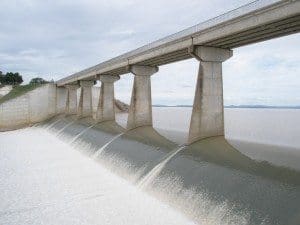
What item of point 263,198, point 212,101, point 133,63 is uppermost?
point 133,63

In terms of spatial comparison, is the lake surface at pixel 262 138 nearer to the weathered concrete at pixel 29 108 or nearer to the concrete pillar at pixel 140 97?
the concrete pillar at pixel 140 97

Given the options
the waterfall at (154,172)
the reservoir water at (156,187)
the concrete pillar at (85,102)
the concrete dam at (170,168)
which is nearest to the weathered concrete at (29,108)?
the concrete pillar at (85,102)

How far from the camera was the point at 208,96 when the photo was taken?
22938 millimetres

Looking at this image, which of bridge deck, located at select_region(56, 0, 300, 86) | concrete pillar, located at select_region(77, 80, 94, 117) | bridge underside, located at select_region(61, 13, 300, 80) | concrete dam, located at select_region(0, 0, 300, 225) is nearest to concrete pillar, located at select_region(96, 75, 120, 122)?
concrete pillar, located at select_region(77, 80, 94, 117)

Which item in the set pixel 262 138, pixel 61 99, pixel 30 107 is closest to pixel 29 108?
pixel 30 107

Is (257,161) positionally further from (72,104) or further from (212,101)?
(72,104)

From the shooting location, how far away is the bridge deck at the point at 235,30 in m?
15.8

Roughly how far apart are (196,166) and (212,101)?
7.22 meters

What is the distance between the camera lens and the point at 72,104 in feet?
193

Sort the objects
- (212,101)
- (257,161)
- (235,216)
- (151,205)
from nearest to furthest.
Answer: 1. (235,216)
2. (151,205)
3. (257,161)
4. (212,101)

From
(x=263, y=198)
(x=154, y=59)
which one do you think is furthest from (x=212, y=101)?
(x=263, y=198)

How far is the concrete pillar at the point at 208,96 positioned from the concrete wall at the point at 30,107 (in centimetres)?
3852

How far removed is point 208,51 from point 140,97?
1182 centimetres

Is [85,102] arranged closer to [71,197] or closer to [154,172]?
[154,172]
